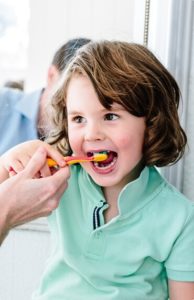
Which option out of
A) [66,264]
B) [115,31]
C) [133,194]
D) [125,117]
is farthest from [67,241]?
[115,31]

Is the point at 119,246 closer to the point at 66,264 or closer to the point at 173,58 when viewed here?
the point at 66,264

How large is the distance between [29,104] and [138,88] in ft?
1.89

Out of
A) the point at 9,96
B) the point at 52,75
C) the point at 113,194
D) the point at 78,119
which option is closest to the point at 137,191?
the point at 113,194

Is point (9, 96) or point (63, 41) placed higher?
point (63, 41)

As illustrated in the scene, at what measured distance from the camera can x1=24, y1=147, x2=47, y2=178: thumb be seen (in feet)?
2.43

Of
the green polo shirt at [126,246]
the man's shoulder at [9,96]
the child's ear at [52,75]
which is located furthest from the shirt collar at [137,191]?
the man's shoulder at [9,96]

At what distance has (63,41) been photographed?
48.4 inches

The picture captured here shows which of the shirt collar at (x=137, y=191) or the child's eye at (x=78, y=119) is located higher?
the child's eye at (x=78, y=119)

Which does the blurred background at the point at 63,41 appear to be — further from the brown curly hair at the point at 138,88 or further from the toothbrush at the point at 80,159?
the toothbrush at the point at 80,159

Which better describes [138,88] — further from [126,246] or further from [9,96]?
[9,96]

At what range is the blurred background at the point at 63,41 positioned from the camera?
93 centimetres

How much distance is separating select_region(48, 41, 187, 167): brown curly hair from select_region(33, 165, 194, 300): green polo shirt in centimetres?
7

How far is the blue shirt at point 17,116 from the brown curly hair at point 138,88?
0.42 metres

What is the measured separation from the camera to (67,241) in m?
0.81
